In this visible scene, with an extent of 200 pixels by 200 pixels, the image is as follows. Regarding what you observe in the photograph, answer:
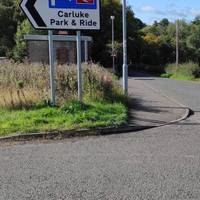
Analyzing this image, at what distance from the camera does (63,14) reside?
13.1m

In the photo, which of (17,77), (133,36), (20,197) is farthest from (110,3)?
(20,197)

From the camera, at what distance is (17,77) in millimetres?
15250

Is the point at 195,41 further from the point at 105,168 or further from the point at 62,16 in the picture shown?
the point at 105,168

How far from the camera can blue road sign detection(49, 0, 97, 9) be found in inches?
511

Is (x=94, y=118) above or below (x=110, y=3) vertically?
below

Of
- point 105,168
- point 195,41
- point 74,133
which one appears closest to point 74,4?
point 74,133

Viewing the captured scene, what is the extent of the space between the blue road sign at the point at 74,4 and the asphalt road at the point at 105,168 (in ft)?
15.4

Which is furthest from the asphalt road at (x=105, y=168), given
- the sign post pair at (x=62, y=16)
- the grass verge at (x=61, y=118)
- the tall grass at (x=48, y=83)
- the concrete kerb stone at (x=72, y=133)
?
the tall grass at (x=48, y=83)

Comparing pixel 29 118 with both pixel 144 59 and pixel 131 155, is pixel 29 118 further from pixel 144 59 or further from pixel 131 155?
pixel 144 59

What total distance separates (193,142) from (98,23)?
5.49m

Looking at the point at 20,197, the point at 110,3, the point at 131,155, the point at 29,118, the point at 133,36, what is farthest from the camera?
the point at 133,36

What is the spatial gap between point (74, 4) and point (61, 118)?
3.67 m

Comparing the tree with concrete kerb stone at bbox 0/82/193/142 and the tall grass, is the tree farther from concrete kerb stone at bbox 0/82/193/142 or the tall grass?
concrete kerb stone at bbox 0/82/193/142

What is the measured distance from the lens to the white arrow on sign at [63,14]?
1281 cm
